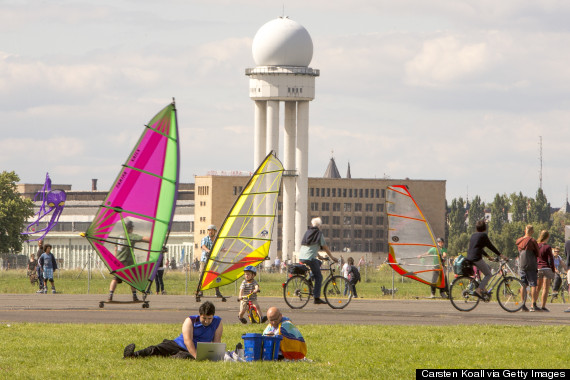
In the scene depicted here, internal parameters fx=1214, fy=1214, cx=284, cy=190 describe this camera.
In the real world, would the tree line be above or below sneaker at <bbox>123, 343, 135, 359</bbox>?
above

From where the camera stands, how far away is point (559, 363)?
13.9 m

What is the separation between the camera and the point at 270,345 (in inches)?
561

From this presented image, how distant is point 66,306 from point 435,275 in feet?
29.5

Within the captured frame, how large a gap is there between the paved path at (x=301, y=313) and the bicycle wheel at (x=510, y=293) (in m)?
0.21

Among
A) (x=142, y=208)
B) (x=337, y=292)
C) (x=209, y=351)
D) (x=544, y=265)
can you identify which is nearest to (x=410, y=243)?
(x=337, y=292)

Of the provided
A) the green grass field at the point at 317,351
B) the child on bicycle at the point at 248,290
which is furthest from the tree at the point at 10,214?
the green grass field at the point at 317,351

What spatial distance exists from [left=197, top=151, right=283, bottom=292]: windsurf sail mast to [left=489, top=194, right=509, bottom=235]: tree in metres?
142

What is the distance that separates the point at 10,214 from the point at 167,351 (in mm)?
74362

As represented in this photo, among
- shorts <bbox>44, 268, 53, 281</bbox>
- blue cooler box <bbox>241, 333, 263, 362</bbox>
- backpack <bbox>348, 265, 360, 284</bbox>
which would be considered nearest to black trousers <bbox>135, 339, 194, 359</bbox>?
blue cooler box <bbox>241, 333, 263, 362</bbox>

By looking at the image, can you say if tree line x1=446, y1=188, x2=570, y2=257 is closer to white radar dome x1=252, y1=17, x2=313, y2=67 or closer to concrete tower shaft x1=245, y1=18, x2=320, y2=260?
concrete tower shaft x1=245, y1=18, x2=320, y2=260

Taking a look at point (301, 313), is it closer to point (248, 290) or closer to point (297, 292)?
point (297, 292)

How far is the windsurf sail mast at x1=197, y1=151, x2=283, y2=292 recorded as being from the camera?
24.9 meters

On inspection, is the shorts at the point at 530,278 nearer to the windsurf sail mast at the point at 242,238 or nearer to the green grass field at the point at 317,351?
the green grass field at the point at 317,351

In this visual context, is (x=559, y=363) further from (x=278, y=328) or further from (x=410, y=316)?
(x=410, y=316)
